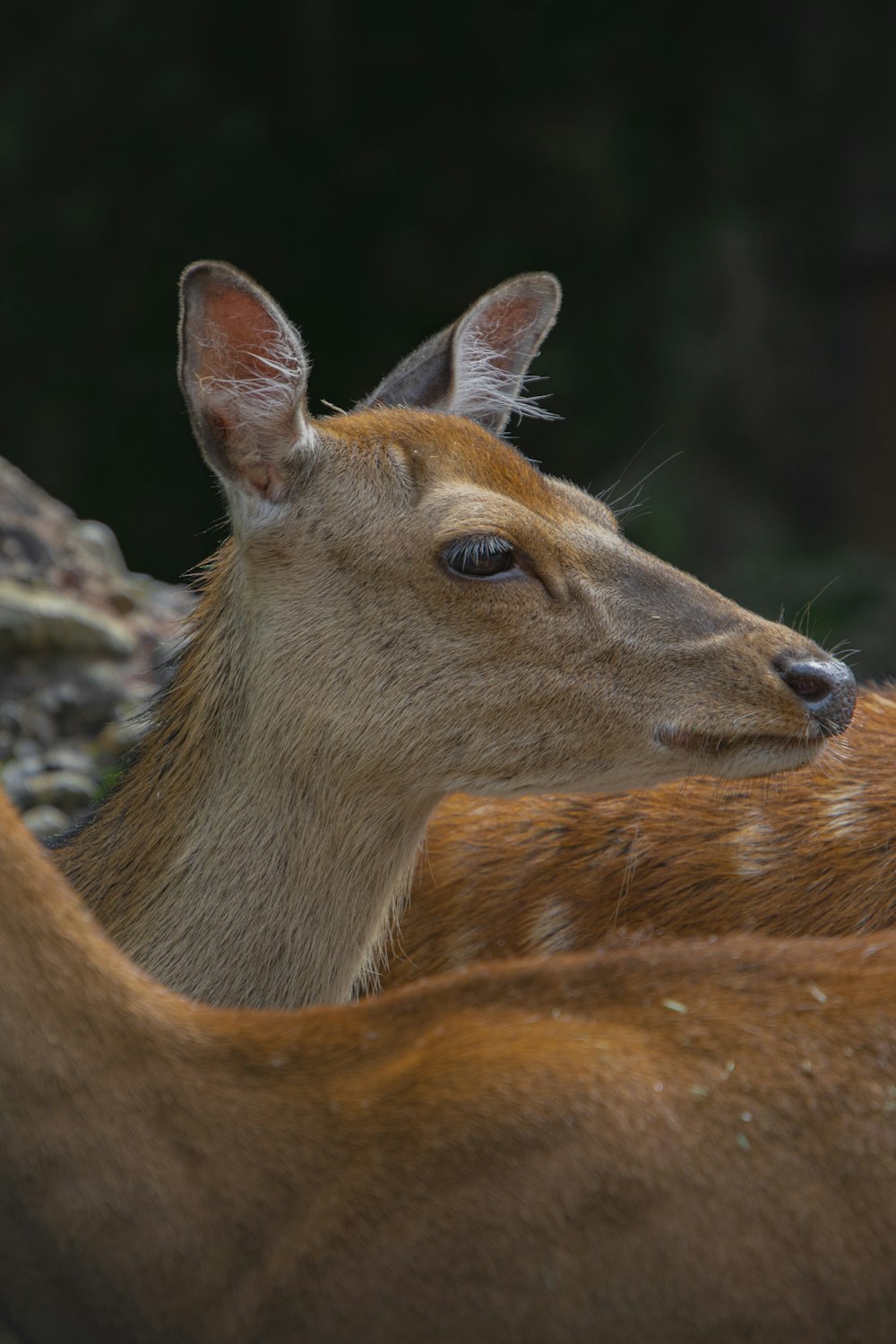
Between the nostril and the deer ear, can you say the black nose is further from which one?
the deer ear

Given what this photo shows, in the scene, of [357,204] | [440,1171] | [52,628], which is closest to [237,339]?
[440,1171]

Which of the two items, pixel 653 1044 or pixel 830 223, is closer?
pixel 653 1044

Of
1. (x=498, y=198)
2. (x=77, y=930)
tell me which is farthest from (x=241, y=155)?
(x=77, y=930)

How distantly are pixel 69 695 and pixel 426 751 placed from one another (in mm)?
2658

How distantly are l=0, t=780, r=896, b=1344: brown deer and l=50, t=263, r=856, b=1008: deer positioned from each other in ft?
4.01

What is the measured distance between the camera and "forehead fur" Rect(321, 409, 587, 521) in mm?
4066

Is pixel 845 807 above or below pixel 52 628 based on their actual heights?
above

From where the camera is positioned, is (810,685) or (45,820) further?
(45,820)

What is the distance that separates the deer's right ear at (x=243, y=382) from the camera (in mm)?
3910

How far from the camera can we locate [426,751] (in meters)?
3.88

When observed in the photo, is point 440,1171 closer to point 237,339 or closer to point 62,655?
point 237,339

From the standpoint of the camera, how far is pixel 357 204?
12.7m

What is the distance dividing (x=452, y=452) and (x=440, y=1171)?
2.02 m

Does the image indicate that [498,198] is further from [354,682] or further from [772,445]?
[354,682]
